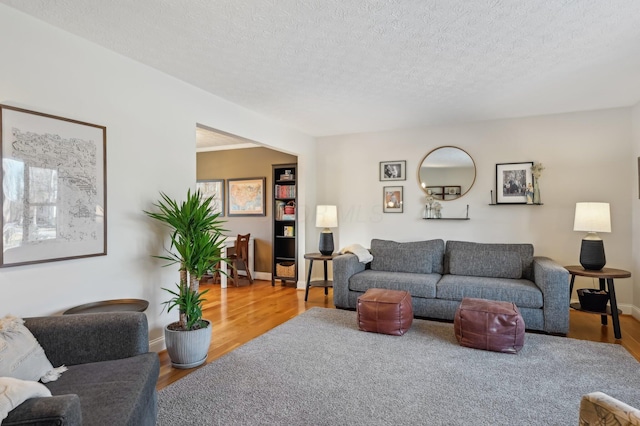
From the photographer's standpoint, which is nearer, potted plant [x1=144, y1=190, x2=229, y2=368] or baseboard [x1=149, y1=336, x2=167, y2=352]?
potted plant [x1=144, y1=190, x2=229, y2=368]

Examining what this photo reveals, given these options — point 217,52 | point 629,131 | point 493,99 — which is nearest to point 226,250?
point 217,52

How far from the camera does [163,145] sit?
3164 millimetres

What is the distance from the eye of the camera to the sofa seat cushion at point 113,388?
4.50 feet

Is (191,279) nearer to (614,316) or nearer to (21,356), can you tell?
(21,356)

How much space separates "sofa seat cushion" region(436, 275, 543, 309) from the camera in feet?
11.5

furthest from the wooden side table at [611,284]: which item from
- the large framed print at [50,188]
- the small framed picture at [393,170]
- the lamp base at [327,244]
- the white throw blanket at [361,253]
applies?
the large framed print at [50,188]

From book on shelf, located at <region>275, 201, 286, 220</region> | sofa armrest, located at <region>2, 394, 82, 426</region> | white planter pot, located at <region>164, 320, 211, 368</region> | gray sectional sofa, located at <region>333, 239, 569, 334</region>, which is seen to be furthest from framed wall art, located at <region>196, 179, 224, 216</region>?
sofa armrest, located at <region>2, 394, 82, 426</region>

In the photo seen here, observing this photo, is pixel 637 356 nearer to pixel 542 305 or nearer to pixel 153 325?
pixel 542 305

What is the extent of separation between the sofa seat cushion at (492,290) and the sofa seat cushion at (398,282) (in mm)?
110

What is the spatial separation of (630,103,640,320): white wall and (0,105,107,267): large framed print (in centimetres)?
541

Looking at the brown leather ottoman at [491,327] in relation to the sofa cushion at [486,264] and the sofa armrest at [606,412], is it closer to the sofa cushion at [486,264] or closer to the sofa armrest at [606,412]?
the sofa cushion at [486,264]

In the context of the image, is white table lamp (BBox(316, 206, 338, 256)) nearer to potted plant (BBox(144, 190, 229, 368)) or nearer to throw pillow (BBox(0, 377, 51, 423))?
potted plant (BBox(144, 190, 229, 368))

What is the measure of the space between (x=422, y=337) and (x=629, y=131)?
11.6ft

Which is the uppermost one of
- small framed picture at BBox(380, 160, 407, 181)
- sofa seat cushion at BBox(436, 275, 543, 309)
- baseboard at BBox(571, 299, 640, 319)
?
small framed picture at BBox(380, 160, 407, 181)
